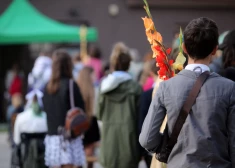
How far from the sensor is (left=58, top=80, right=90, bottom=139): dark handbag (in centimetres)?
750

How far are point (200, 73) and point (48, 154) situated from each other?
4.04 metres

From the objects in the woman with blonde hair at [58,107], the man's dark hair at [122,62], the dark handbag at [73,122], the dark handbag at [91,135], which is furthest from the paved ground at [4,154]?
the man's dark hair at [122,62]

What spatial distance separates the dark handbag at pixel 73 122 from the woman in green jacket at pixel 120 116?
294 millimetres

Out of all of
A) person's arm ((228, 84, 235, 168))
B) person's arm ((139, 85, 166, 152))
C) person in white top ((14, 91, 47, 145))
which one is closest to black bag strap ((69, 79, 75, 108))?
person in white top ((14, 91, 47, 145))

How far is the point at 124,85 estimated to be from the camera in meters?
7.43

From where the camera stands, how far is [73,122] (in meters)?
7.50

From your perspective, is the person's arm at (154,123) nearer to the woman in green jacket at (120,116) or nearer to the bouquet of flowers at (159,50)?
the bouquet of flowers at (159,50)

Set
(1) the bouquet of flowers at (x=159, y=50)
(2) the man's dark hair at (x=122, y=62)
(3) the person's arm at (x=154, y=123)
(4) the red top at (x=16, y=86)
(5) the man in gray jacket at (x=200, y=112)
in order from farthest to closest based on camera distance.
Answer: (4) the red top at (x=16, y=86) < (2) the man's dark hair at (x=122, y=62) < (1) the bouquet of flowers at (x=159, y=50) < (3) the person's arm at (x=154, y=123) < (5) the man in gray jacket at (x=200, y=112)

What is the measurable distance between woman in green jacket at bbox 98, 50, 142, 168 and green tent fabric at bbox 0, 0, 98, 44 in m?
6.77

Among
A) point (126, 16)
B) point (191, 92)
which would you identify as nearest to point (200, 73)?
point (191, 92)

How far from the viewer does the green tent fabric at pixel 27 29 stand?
45.8 feet

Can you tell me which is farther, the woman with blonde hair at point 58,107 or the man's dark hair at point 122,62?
the woman with blonde hair at point 58,107

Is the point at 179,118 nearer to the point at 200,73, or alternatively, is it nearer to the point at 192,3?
the point at 200,73

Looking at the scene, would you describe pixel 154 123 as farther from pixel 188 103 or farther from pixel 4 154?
pixel 4 154
